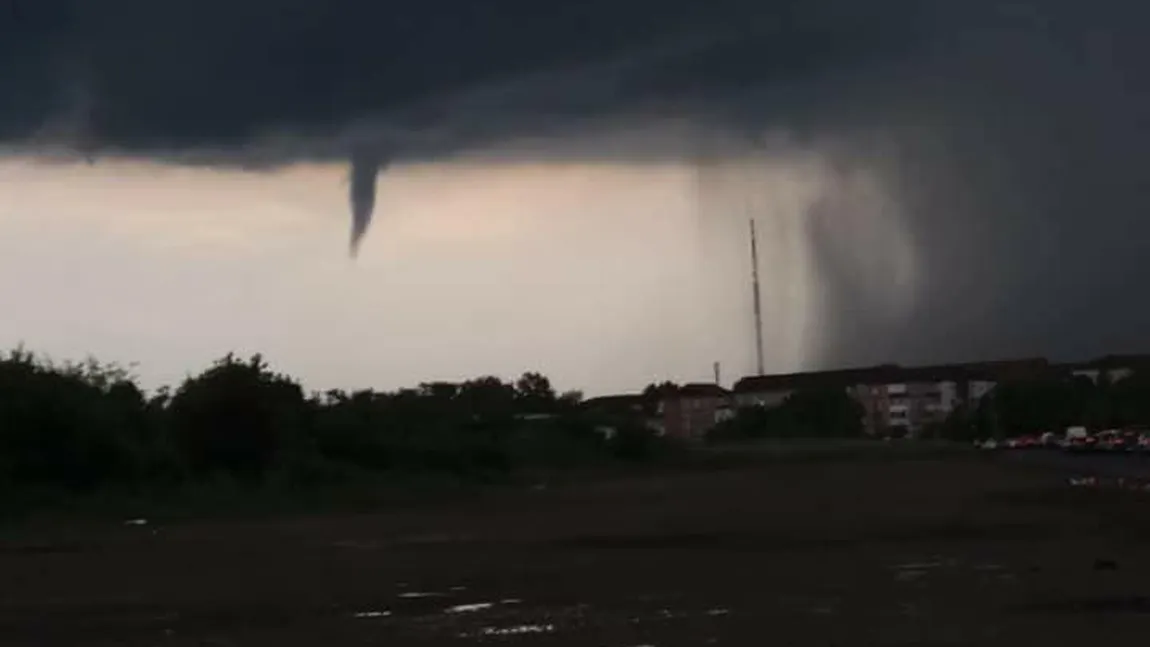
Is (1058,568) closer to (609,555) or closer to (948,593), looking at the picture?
(948,593)

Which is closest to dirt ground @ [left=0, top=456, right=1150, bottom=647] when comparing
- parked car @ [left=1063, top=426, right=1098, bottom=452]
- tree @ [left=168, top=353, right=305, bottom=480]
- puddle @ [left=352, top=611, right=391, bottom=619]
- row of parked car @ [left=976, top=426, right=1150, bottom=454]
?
puddle @ [left=352, top=611, right=391, bottom=619]

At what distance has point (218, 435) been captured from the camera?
65562 mm

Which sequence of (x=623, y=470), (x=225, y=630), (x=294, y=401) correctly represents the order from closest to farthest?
(x=225, y=630) < (x=294, y=401) < (x=623, y=470)

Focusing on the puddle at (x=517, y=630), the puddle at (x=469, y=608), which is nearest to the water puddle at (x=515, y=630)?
the puddle at (x=517, y=630)

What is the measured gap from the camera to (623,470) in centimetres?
9575

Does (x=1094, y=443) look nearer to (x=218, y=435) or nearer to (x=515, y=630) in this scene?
(x=218, y=435)

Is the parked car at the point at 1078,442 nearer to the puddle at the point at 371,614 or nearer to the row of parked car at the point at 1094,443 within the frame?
the row of parked car at the point at 1094,443

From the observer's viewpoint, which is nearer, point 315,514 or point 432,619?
point 432,619

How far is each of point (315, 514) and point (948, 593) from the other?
1381 inches

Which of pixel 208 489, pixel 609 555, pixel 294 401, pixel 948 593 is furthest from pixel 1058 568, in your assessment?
pixel 294 401

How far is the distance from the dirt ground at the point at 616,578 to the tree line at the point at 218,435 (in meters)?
7.83

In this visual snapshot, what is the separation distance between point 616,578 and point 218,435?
4238 cm

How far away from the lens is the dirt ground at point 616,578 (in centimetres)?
1844

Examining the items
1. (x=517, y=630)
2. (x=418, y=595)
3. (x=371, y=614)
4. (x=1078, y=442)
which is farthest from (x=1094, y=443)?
(x=517, y=630)
